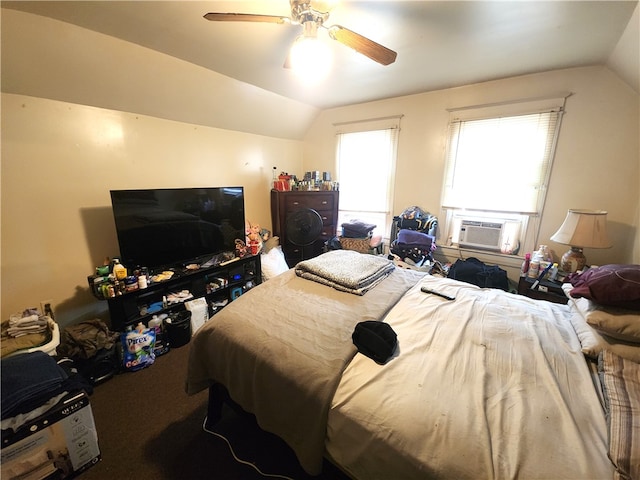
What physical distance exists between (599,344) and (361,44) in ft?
6.14

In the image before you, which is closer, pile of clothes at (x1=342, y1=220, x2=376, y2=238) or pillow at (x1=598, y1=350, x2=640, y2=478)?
pillow at (x1=598, y1=350, x2=640, y2=478)

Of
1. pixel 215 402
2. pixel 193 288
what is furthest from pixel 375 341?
pixel 193 288

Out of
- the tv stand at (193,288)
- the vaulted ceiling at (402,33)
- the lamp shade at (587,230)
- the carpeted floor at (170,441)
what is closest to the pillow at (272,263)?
the tv stand at (193,288)

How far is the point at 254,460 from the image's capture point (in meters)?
1.30

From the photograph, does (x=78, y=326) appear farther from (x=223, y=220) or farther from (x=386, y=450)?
(x=386, y=450)

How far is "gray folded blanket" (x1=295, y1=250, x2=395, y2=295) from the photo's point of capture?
5.39ft

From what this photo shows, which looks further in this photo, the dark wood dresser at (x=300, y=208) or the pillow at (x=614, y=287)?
the dark wood dresser at (x=300, y=208)

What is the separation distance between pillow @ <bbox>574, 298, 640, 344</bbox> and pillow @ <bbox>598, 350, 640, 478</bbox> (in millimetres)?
129

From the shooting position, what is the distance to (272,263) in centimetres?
306

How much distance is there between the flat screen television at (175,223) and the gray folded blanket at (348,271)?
1216mm

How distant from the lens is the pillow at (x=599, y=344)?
1019 millimetres

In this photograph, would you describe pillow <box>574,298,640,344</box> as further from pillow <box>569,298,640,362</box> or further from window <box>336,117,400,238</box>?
window <box>336,117,400,238</box>

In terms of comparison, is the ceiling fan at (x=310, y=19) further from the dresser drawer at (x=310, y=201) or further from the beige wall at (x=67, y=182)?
the dresser drawer at (x=310, y=201)

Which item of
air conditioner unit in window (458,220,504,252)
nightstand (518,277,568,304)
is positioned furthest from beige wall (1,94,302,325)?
nightstand (518,277,568,304)
